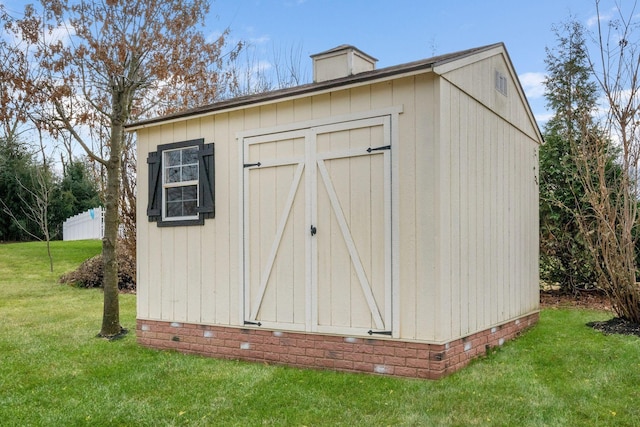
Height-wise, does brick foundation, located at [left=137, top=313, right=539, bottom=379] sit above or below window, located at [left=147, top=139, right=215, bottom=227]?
below

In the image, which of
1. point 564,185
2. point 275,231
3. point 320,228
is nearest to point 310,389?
point 320,228

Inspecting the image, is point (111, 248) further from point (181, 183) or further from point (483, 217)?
point (483, 217)

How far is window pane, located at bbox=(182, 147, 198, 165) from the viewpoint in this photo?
664cm

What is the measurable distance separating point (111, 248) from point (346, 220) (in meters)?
4.07

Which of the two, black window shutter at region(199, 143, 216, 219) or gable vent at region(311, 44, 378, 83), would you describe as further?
gable vent at region(311, 44, 378, 83)

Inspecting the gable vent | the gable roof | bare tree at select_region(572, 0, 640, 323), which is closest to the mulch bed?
bare tree at select_region(572, 0, 640, 323)

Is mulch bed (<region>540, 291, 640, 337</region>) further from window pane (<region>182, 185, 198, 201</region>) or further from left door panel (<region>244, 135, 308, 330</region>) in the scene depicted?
window pane (<region>182, 185, 198, 201</region>)

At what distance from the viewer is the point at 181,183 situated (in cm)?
670

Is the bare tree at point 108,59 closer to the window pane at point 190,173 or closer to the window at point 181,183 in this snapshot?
the window at point 181,183

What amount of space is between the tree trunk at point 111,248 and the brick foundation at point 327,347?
2.76 ft

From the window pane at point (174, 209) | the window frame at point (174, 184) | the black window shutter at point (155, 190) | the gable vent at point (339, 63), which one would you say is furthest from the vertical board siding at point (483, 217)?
the black window shutter at point (155, 190)

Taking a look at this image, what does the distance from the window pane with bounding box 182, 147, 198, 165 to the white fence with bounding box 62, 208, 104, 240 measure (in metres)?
16.1

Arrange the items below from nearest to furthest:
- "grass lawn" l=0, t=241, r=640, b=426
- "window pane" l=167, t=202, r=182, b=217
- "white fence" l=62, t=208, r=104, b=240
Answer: "grass lawn" l=0, t=241, r=640, b=426 → "window pane" l=167, t=202, r=182, b=217 → "white fence" l=62, t=208, r=104, b=240

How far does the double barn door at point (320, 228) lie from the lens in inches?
205
